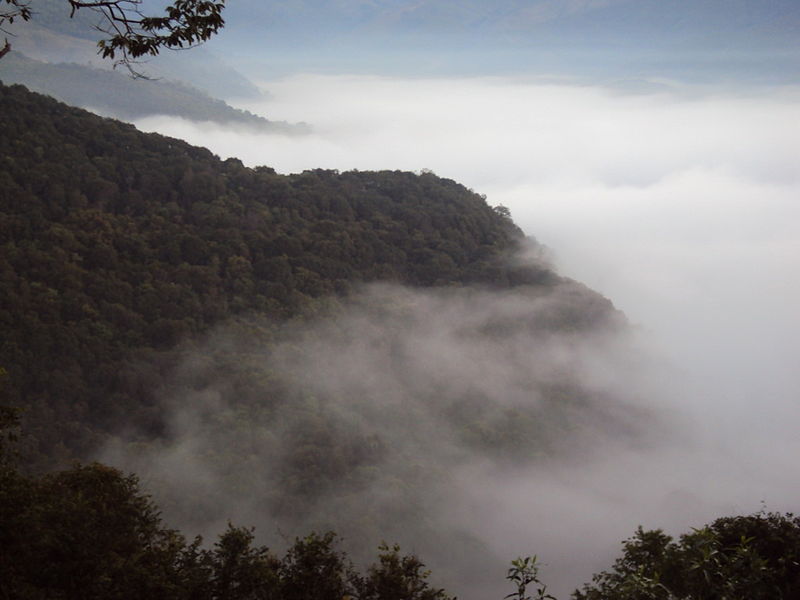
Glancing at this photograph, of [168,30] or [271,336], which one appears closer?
[168,30]

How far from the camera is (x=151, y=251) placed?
36.8 meters

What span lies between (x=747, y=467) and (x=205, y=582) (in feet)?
147

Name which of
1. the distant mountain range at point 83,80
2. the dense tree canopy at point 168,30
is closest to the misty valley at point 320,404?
the dense tree canopy at point 168,30

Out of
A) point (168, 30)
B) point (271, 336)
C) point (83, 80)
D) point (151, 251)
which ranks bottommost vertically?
point (168, 30)

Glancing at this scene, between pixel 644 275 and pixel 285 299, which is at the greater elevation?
pixel 644 275

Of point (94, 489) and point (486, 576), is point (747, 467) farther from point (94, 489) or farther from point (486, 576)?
point (94, 489)

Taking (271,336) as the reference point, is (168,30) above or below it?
below

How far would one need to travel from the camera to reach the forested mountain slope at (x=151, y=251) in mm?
29344

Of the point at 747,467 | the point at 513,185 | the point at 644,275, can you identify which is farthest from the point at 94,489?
the point at 513,185

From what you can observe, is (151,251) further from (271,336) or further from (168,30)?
(168,30)

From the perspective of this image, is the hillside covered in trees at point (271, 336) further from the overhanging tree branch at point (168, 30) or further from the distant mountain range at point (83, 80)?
the distant mountain range at point (83, 80)

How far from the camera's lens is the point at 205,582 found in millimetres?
11258

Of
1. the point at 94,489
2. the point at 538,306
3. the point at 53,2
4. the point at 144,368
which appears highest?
the point at 53,2

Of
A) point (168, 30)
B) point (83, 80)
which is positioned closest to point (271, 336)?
point (168, 30)
